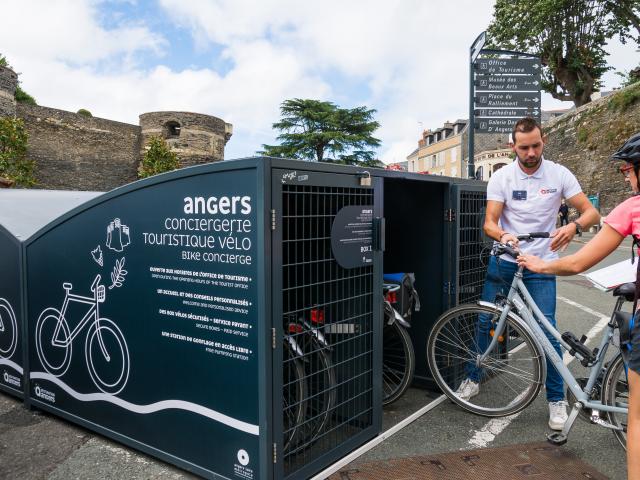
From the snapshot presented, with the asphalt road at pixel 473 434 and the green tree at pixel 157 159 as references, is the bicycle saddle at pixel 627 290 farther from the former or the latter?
the green tree at pixel 157 159

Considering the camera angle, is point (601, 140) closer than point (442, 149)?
Yes

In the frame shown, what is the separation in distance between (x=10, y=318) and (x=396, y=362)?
9.92 feet

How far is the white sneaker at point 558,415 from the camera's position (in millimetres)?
3271

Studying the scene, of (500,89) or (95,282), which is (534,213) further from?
(500,89)

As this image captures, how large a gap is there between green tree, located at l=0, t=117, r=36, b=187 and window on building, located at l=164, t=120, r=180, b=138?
15.1 metres

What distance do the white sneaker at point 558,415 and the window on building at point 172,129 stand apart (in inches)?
1581

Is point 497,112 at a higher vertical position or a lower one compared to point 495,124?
higher

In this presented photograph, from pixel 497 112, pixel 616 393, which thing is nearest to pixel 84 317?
pixel 616 393

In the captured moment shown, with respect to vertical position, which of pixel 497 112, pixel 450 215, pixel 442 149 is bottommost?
pixel 450 215

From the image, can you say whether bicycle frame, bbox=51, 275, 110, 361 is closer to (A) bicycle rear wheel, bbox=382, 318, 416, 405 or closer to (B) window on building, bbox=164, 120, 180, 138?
(A) bicycle rear wheel, bbox=382, 318, 416, 405

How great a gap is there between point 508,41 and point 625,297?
104 ft

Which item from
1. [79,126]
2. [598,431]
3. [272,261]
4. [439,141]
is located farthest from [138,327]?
[439,141]

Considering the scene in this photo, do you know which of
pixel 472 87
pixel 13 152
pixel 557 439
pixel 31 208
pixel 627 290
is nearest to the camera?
pixel 627 290

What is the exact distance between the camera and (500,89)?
9289mm
